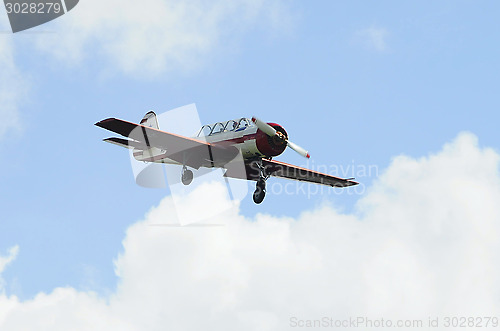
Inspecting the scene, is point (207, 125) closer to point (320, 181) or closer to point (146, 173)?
point (146, 173)

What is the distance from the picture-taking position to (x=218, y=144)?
1366 inches

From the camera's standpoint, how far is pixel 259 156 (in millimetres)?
33844

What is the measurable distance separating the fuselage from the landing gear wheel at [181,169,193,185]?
1753 millimetres

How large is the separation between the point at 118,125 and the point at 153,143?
324 cm

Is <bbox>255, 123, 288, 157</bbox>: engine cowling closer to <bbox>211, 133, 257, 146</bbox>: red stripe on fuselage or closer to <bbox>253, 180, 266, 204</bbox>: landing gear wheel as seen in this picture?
<bbox>211, 133, 257, 146</bbox>: red stripe on fuselage

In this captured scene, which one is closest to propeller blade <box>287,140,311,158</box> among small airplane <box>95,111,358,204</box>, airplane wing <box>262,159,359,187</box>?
small airplane <box>95,111,358,204</box>

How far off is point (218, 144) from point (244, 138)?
1.61 m

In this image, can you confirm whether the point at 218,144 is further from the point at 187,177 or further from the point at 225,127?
the point at 187,177

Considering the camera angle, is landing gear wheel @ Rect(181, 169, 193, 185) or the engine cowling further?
landing gear wheel @ Rect(181, 169, 193, 185)

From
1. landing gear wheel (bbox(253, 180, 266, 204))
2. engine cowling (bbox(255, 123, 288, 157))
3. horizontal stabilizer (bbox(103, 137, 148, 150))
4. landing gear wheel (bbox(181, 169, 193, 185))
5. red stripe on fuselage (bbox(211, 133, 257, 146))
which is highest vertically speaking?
horizontal stabilizer (bbox(103, 137, 148, 150))

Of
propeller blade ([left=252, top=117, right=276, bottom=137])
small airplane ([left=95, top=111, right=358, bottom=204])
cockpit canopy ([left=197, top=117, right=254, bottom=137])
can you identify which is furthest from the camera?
cockpit canopy ([left=197, top=117, right=254, bottom=137])

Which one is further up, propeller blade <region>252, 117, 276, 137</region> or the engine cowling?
propeller blade <region>252, 117, 276, 137</region>

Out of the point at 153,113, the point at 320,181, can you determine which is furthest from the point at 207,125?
the point at 320,181

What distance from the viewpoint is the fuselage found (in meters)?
33.2
